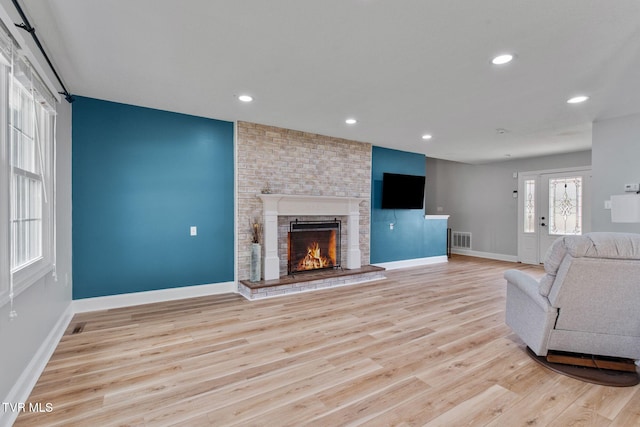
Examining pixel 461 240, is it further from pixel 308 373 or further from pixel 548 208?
pixel 308 373

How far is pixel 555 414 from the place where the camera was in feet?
6.31

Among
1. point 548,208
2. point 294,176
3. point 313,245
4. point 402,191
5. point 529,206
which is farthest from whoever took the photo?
point 529,206

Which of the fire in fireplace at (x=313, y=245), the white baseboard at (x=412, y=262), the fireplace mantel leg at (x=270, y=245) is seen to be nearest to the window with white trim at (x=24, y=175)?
the fireplace mantel leg at (x=270, y=245)

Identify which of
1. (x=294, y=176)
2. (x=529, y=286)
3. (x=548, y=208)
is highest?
(x=294, y=176)

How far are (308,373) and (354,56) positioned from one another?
2.59m

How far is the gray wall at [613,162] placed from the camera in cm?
409

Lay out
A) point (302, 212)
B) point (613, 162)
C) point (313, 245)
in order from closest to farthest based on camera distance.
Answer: point (613, 162) → point (302, 212) → point (313, 245)

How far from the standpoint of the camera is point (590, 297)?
2.27 m

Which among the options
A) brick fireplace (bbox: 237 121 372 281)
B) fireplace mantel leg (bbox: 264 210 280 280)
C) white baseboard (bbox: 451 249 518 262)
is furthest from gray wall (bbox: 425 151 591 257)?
fireplace mantel leg (bbox: 264 210 280 280)

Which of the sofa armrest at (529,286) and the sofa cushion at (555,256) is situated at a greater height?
the sofa cushion at (555,256)

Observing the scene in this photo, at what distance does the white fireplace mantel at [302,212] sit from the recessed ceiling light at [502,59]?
3026mm

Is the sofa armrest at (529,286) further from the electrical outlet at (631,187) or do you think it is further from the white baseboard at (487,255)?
the white baseboard at (487,255)

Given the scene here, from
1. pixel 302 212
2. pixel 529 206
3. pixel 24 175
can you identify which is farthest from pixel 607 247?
pixel 529 206

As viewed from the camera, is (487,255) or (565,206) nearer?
(565,206)
